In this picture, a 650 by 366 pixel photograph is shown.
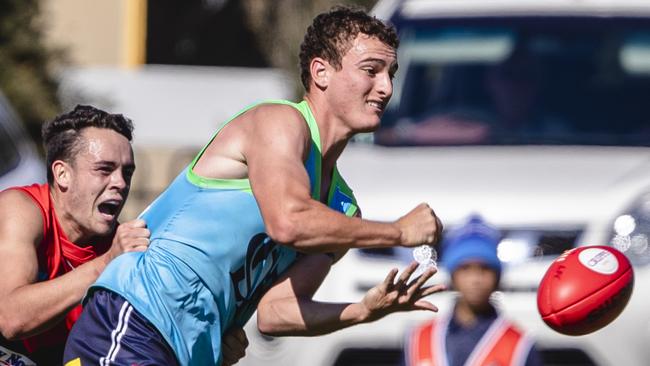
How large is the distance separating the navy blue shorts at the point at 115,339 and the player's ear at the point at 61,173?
0.62m

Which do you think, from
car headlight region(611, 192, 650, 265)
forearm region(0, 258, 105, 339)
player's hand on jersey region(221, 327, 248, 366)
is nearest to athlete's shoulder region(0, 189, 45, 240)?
forearm region(0, 258, 105, 339)

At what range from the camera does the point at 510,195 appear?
7191mm

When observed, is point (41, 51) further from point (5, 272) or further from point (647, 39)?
point (5, 272)

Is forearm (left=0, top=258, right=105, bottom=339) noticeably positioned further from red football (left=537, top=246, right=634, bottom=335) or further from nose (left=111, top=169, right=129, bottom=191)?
red football (left=537, top=246, right=634, bottom=335)

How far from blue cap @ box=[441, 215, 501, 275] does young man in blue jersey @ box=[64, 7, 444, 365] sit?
1655 mm

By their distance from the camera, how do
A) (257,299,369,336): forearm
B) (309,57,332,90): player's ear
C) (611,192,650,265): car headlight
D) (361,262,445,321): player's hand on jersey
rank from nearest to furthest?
(361,262,445,321): player's hand on jersey < (309,57,332,90): player's ear < (257,299,369,336): forearm < (611,192,650,265): car headlight

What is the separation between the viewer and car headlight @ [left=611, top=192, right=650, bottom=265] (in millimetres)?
6887

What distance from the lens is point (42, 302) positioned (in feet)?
15.9

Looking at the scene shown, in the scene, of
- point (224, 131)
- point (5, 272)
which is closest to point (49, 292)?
point (5, 272)

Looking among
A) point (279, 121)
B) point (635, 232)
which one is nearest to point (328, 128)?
point (279, 121)

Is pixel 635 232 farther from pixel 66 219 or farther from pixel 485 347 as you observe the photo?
pixel 66 219

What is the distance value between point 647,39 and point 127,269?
4.25m

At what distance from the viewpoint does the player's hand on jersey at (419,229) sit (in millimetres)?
4652

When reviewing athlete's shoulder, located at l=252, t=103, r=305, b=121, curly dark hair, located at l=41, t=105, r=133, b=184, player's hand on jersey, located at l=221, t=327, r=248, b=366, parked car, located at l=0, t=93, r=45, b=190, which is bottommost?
parked car, located at l=0, t=93, r=45, b=190
